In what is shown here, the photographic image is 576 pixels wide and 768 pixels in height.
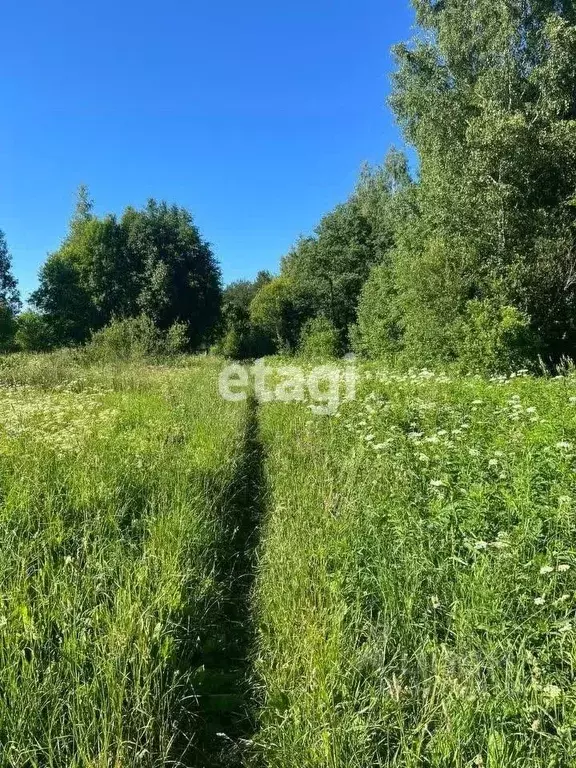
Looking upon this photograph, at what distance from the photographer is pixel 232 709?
7.88 ft

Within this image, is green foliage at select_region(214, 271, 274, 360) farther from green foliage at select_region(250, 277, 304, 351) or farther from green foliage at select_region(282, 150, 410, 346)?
green foliage at select_region(282, 150, 410, 346)

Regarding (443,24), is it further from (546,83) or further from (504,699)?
(504,699)

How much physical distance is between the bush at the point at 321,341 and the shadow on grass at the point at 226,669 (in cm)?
2165

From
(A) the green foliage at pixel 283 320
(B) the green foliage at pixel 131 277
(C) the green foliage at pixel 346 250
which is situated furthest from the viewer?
(A) the green foliage at pixel 283 320

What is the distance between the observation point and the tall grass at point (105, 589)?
1.98m

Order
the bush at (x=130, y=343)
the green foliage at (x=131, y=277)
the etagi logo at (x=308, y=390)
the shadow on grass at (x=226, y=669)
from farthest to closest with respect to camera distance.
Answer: the green foliage at (x=131, y=277)
the bush at (x=130, y=343)
the etagi logo at (x=308, y=390)
the shadow on grass at (x=226, y=669)

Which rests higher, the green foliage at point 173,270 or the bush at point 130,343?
the green foliage at point 173,270

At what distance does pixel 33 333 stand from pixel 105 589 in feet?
95.7

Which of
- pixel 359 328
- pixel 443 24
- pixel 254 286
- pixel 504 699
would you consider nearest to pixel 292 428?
pixel 504 699

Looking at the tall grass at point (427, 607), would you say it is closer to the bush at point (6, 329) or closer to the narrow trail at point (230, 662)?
the narrow trail at point (230, 662)

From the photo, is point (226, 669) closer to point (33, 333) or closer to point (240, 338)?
→ point (33, 333)

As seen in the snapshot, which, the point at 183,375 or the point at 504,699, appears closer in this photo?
the point at 504,699

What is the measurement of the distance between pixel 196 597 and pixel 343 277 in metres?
30.3

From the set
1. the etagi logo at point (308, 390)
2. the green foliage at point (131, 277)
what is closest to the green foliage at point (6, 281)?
the green foliage at point (131, 277)
